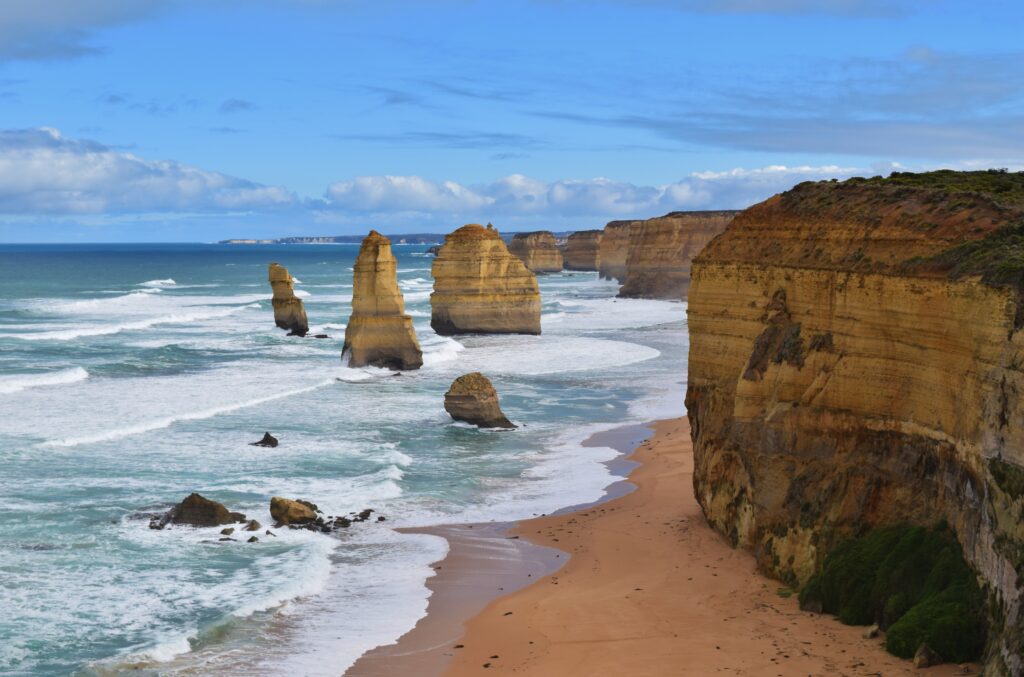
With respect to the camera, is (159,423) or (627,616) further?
(159,423)

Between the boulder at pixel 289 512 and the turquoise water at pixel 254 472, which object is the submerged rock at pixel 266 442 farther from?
the boulder at pixel 289 512

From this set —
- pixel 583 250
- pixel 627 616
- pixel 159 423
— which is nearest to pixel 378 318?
pixel 159 423

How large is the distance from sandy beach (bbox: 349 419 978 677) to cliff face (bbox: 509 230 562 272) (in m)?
138

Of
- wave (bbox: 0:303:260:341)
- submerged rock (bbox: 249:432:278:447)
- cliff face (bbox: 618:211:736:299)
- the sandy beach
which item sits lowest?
the sandy beach

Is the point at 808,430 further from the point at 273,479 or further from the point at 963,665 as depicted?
the point at 273,479

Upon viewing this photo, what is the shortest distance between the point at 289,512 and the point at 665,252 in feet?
273

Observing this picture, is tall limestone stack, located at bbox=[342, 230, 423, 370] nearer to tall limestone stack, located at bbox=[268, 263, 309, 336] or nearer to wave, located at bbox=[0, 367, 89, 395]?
wave, located at bbox=[0, 367, 89, 395]

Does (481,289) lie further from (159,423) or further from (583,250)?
(583,250)

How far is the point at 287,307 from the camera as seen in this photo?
67562mm

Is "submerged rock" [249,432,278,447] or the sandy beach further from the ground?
"submerged rock" [249,432,278,447]

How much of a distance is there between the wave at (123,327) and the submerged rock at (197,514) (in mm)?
43847

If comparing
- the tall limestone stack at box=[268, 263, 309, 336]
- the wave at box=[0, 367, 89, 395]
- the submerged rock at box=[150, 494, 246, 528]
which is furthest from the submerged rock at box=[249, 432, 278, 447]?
the tall limestone stack at box=[268, 263, 309, 336]

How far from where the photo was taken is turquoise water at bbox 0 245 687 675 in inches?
722

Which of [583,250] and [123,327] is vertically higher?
[583,250]
